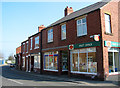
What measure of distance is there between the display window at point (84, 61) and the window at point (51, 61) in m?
3.47

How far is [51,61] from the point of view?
19.9 metres

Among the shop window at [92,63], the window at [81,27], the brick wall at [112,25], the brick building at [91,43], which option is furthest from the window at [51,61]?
the brick wall at [112,25]

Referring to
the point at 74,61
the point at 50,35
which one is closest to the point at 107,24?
the point at 74,61

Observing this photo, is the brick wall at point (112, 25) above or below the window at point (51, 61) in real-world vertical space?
above

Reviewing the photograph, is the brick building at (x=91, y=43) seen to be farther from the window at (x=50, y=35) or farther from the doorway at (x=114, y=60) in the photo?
the window at (x=50, y=35)

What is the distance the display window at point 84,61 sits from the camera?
13523 mm

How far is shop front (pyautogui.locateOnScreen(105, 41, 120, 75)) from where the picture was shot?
44.0 ft

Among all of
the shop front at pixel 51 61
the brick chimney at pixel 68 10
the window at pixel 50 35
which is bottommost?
the shop front at pixel 51 61

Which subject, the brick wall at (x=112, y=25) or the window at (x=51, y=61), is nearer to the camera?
the brick wall at (x=112, y=25)

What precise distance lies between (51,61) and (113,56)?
8.91m

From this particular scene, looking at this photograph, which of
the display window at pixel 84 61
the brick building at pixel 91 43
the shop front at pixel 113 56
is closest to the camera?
the brick building at pixel 91 43

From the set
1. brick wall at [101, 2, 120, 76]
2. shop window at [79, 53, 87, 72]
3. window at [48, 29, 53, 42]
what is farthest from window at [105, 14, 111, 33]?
window at [48, 29, 53, 42]

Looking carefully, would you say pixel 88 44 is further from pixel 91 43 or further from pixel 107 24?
pixel 107 24

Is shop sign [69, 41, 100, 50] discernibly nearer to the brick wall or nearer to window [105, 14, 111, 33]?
the brick wall
